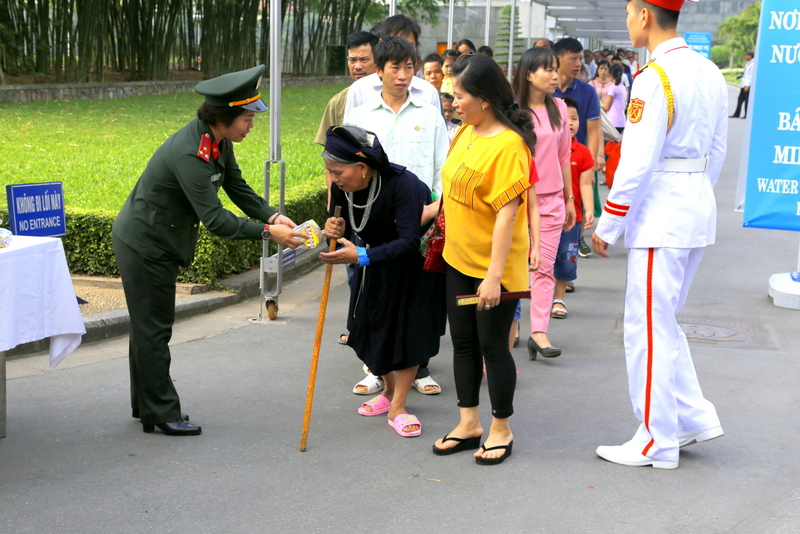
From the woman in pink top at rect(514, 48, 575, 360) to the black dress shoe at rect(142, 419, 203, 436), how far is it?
2.36 meters

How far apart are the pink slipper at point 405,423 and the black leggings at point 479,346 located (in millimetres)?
361

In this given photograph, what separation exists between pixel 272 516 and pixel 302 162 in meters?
8.94

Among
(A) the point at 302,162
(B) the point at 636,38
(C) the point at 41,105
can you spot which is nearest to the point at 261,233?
(B) the point at 636,38

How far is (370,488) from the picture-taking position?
379cm

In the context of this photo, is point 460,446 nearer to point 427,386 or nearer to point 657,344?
point 427,386

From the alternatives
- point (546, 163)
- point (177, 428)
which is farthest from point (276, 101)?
point (177, 428)

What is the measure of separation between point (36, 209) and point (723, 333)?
4756 mm

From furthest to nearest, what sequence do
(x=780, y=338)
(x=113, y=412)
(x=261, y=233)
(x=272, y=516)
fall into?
(x=780, y=338), (x=113, y=412), (x=261, y=233), (x=272, y=516)

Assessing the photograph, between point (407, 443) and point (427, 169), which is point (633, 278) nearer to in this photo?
point (407, 443)

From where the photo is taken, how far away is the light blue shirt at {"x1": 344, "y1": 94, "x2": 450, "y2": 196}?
5.34 m

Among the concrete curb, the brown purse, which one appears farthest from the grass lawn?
the brown purse

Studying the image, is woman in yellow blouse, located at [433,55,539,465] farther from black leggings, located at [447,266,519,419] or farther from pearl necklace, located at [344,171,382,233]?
pearl necklace, located at [344,171,382,233]

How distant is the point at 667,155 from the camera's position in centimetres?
381

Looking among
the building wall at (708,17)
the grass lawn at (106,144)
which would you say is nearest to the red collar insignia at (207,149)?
the grass lawn at (106,144)
